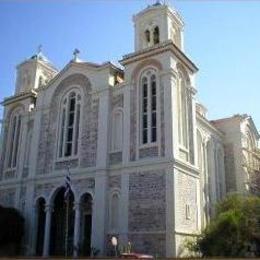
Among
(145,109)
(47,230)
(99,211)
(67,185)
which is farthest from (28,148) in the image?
(145,109)

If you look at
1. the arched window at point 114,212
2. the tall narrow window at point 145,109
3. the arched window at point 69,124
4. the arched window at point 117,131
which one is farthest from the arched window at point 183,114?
the arched window at point 69,124

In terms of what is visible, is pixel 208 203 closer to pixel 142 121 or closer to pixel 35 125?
pixel 142 121

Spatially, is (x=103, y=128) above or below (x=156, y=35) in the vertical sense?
below

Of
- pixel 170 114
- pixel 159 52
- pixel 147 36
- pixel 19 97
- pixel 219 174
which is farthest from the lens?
pixel 219 174

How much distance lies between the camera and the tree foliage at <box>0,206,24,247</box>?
25531 millimetres

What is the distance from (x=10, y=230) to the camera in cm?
2577

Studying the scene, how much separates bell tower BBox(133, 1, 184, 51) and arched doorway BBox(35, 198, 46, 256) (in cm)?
1239

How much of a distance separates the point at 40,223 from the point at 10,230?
7.97 ft

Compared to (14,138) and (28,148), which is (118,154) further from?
(14,138)

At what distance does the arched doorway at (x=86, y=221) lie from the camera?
24.4 meters

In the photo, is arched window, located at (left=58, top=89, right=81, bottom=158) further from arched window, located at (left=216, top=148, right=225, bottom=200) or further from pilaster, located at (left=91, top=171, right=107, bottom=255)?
arched window, located at (left=216, top=148, right=225, bottom=200)

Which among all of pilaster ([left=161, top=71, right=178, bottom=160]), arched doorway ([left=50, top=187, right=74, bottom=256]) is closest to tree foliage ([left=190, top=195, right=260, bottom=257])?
pilaster ([left=161, top=71, right=178, bottom=160])

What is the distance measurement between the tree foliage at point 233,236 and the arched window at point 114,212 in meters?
4.78

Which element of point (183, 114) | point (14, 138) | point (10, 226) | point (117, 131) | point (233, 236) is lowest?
point (233, 236)
